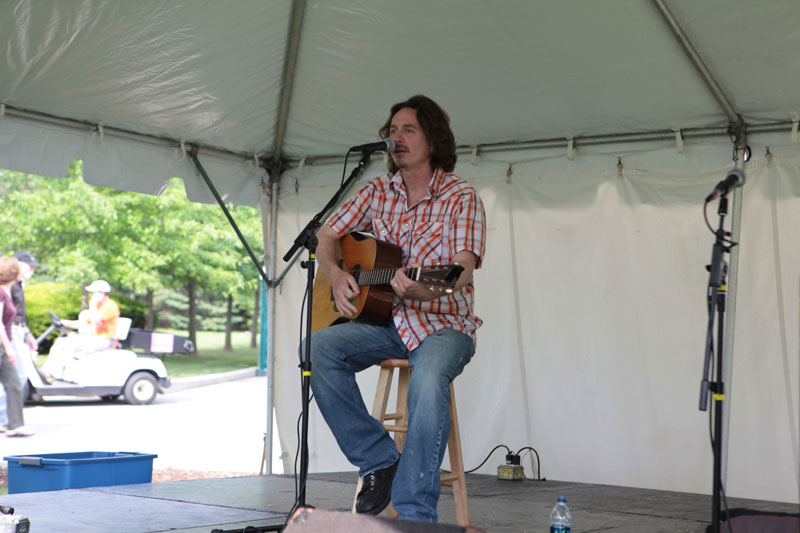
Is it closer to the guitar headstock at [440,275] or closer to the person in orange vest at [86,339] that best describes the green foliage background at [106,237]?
the person in orange vest at [86,339]

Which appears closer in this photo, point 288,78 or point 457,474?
point 457,474

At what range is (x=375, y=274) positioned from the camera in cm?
307

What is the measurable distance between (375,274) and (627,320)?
2478mm

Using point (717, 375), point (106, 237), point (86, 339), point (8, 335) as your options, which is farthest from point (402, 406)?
point (106, 237)

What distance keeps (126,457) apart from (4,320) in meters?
4.36

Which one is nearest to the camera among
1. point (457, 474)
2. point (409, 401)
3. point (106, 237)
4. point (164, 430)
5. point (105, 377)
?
point (409, 401)

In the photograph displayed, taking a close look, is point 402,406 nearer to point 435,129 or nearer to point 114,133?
point 435,129

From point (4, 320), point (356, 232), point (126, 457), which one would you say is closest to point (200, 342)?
point (4, 320)

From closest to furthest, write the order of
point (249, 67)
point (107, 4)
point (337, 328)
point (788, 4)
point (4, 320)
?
point (337, 328) < point (788, 4) < point (107, 4) < point (249, 67) < point (4, 320)

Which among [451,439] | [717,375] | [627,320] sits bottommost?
[451,439]

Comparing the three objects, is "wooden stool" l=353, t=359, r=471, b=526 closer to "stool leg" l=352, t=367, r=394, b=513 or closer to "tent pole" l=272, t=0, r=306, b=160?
"stool leg" l=352, t=367, r=394, b=513

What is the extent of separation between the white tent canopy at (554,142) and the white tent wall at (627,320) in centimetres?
1

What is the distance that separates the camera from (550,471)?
5242 millimetres

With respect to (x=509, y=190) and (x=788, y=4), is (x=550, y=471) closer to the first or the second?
(x=509, y=190)
